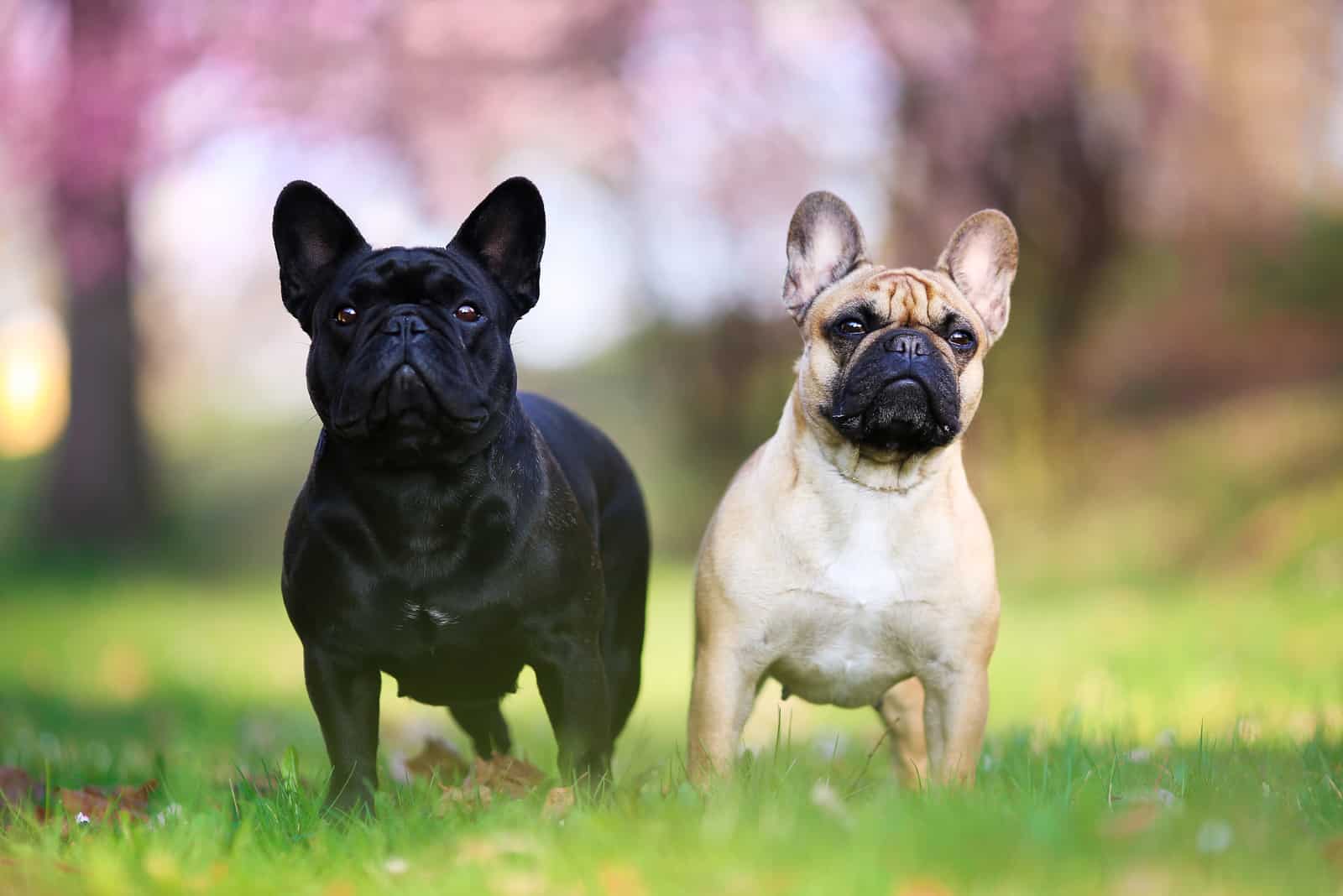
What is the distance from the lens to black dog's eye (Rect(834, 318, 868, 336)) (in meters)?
3.97

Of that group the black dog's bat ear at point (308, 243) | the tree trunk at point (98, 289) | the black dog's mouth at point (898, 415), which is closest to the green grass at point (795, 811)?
the black dog's mouth at point (898, 415)

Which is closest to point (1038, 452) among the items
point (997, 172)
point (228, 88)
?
point (997, 172)

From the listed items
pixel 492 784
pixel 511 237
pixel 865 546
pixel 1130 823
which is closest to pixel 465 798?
pixel 492 784

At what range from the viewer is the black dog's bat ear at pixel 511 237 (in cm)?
369

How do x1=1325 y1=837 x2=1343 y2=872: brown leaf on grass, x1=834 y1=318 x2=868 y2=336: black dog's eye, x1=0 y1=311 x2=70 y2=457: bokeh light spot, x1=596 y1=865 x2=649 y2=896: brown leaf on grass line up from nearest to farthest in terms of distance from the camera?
x1=596 y1=865 x2=649 y2=896: brown leaf on grass
x1=1325 y1=837 x2=1343 y2=872: brown leaf on grass
x1=834 y1=318 x2=868 y2=336: black dog's eye
x1=0 y1=311 x2=70 y2=457: bokeh light spot

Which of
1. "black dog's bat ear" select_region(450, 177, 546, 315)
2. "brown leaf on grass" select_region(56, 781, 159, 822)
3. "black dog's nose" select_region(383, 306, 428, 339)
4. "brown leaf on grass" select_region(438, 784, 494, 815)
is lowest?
"brown leaf on grass" select_region(56, 781, 159, 822)

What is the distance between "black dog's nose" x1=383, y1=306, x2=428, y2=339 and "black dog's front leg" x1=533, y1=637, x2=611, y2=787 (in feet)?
2.90

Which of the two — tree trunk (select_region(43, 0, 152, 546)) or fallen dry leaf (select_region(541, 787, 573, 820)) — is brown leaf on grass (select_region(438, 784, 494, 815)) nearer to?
fallen dry leaf (select_region(541, 787, 573, 820))

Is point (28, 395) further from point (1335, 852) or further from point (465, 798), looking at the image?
point (1335, 852)

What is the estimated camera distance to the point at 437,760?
4.35 metres

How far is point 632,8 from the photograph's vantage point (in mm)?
13883

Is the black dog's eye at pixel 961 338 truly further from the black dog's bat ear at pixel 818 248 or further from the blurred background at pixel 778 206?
the blurred background at pixel 778 206

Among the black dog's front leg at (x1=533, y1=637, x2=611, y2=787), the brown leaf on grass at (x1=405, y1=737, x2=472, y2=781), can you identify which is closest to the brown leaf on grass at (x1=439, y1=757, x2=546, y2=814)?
the black dog's front leg at (x1=533, y1=637, x2=611, y2=787)

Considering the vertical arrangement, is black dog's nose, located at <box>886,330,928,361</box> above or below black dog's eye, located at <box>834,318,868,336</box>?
below
